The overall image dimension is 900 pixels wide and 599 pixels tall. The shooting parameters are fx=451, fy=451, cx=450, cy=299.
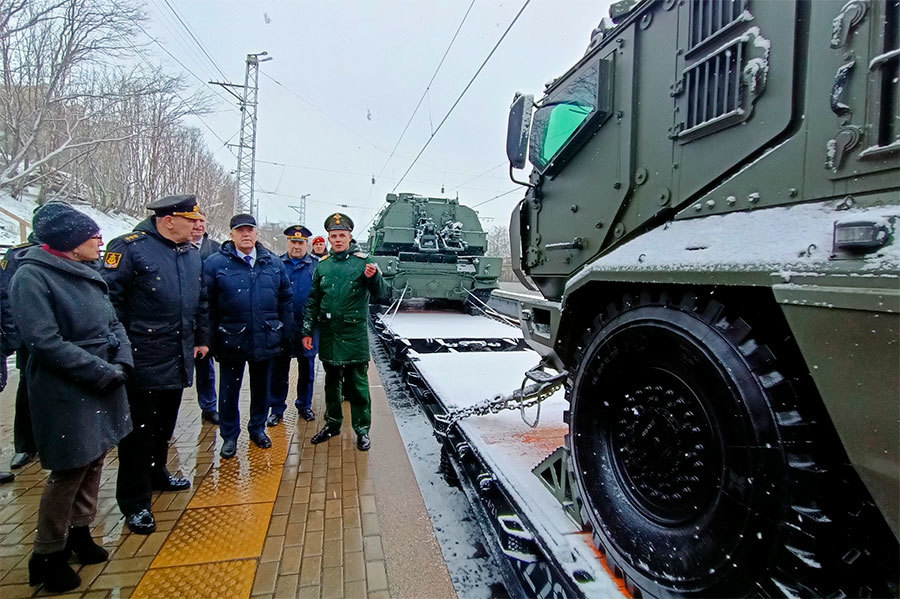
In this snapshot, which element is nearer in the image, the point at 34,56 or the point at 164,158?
the point at 34,56

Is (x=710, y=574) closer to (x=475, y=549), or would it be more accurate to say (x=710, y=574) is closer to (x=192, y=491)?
(x=475, y=549)

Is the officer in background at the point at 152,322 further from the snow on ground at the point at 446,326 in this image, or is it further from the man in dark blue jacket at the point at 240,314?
the snow on ground at the point at 446,326

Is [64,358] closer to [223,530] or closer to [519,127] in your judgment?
[223,530]

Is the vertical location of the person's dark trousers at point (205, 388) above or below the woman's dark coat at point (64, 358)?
below

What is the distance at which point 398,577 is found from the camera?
7.56ft

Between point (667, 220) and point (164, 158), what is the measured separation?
35178 millimetres

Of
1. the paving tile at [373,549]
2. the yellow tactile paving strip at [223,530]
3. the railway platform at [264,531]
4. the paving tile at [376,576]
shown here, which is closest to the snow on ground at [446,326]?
the railway platform at [264,531]

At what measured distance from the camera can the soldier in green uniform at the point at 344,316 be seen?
389 centimetres

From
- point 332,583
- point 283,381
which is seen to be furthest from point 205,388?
point 332,583

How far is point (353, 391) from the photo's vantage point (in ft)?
12.9

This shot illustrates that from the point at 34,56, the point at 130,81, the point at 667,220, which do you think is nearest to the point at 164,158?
the point at 130,81

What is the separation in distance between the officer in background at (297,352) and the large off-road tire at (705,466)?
3048mm

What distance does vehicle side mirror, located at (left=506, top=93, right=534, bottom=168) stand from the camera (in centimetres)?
281

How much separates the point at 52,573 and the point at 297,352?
254 centimetres
